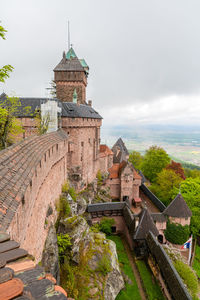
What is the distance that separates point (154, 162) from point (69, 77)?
24101mm

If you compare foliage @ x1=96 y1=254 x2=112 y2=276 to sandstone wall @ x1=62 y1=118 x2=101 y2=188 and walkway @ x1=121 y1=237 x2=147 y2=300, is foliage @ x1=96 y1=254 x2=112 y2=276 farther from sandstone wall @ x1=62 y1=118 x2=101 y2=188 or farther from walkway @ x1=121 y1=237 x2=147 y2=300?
sandstone wall @ x1=62 y1=118 x2=101 y2=188

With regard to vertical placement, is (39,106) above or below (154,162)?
A: above

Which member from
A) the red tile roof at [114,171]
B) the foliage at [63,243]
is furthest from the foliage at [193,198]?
the foliage at [63,243]

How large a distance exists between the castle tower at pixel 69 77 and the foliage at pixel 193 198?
18.8m

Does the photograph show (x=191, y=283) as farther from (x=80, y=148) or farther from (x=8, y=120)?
(x=8, y=120)

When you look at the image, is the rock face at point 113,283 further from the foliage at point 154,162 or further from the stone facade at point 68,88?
the foliage at point 154,162

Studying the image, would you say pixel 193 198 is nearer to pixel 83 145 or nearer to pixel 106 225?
pixel 106 225

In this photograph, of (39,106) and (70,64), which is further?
(70,64)

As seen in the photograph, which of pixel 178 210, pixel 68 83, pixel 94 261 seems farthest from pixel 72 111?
pixel 178 210


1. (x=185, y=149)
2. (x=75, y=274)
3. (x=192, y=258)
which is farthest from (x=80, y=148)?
(x=185, y=149)

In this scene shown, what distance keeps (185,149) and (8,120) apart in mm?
148719

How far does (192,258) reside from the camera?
2009 centimetres

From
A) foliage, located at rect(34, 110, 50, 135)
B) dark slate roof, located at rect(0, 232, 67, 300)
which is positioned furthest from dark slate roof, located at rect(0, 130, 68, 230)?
foliage, located at rect(34, 110, 50, 135)

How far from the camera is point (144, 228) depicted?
16938 millimetres
